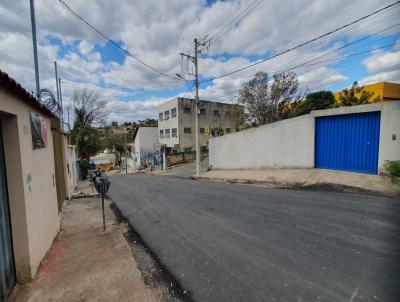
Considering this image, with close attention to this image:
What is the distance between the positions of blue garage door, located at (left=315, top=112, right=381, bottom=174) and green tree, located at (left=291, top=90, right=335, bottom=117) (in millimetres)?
13327

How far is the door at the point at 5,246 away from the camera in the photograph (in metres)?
2.93

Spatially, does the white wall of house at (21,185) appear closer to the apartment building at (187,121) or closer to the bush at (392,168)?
the bush at (392,168)

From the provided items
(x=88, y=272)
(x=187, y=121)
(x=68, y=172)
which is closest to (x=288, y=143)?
(x=88, y=272)

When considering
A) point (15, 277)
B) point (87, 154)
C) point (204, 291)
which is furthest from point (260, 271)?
point (87, 154)

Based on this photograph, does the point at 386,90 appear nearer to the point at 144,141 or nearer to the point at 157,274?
the point at 157,274

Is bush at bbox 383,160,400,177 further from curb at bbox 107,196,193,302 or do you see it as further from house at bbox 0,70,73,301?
house at bbox 0,70,73,301

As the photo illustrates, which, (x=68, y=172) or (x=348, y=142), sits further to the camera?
(x=68, y=172)

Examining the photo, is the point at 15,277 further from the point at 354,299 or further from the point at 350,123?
the point at 350,123

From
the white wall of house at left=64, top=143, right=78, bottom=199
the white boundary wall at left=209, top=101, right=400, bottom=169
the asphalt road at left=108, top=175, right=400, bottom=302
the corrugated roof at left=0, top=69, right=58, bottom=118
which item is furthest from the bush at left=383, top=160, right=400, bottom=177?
the white wall of house at left=64, top=143, right=78, bottom=199

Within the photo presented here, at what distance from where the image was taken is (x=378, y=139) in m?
8.98

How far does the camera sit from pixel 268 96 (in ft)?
79.2

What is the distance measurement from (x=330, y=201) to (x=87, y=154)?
37.5m

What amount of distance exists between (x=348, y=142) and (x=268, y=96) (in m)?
15.2

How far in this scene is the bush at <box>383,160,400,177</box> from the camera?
26.0 ft
